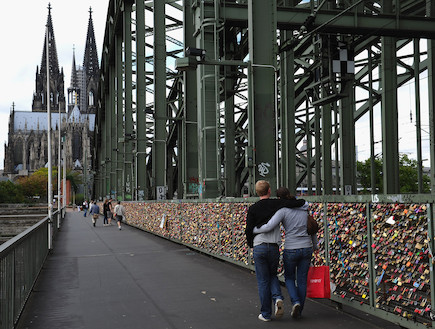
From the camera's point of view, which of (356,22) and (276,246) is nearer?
(276,246)

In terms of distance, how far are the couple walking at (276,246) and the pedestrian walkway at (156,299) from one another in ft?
1.05

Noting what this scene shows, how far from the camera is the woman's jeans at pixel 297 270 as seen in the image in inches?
276

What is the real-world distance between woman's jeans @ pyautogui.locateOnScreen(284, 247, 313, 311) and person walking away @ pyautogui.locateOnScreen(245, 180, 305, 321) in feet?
0.52

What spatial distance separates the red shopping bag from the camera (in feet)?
23.6

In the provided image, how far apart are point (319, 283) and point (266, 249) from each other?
3.02 ft

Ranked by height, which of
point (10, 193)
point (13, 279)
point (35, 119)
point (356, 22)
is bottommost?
point (13, 279)

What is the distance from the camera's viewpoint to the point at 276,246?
7.04 m

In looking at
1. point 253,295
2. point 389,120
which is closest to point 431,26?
point 389,120

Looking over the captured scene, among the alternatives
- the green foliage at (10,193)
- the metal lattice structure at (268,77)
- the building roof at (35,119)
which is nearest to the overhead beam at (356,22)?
the metal lattice structure at (268,77)

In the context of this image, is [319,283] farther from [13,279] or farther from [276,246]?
[13,279]

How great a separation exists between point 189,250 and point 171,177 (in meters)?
39.8

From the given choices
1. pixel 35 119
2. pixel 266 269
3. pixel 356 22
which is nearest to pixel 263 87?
pixel 356 22

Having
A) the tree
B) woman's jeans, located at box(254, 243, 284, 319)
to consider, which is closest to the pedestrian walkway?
woman's jeans, located at box(254, 243, 284, 319)

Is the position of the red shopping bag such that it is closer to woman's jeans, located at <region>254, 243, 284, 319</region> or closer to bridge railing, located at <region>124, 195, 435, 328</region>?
bridge railing, located at <region>124, 195, 435, 328</region>
